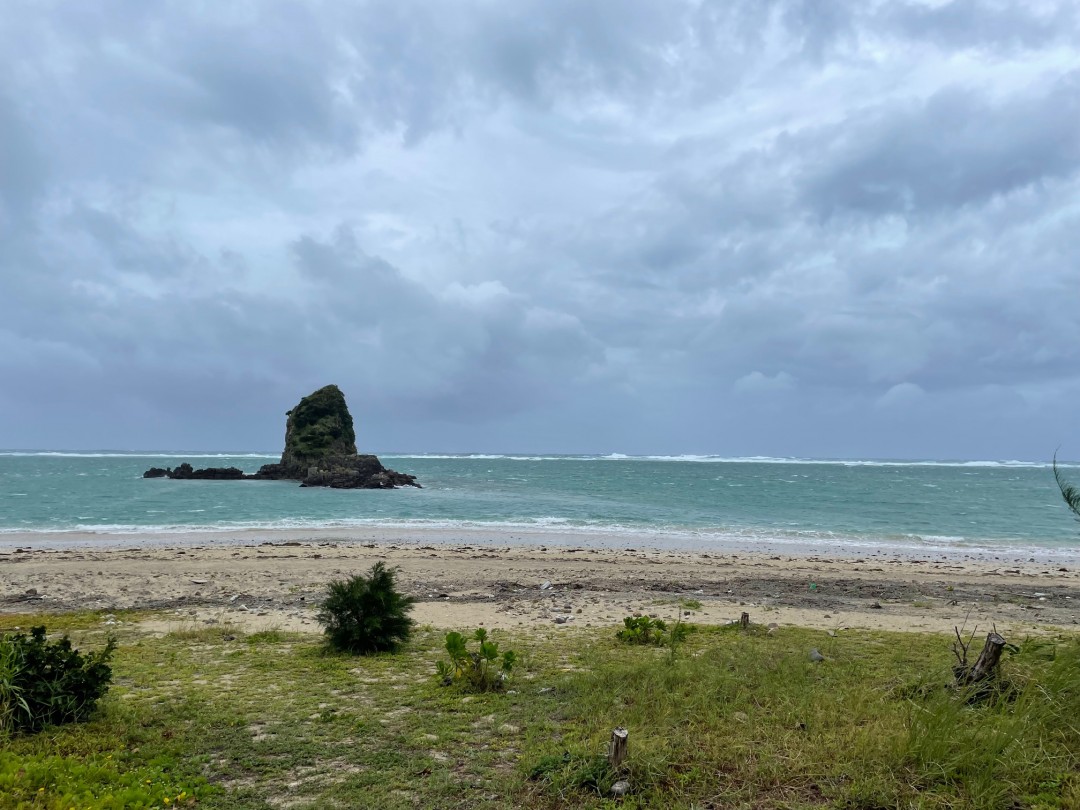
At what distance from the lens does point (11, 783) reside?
5051 millimetres

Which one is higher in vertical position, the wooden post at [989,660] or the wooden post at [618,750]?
the wooden post at [989,660]

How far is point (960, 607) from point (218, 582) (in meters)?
19.1

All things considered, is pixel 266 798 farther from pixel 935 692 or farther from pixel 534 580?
pixel 534 580

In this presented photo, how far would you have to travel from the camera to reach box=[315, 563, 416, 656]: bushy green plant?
10.5 metres

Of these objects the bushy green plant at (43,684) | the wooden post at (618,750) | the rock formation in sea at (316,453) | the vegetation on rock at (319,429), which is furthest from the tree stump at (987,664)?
the vegetation on rock at (319,429)

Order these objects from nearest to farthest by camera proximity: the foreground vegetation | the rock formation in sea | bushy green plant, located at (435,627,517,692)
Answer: the foreground vegetation, bushy green plant, located at (435,627,517,692), the rock formation in sea

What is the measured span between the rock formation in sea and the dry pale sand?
57.5 meters

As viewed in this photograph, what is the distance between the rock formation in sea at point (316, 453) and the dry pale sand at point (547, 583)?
189 feet

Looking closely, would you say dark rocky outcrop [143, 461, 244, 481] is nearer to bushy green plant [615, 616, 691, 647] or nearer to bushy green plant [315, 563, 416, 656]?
bushy green plant [315, 563, 416, 656]

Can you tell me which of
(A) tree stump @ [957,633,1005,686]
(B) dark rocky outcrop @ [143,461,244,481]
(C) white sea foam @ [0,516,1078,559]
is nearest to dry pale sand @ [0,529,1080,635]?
(C) white sea foam @ [0,516,1078,559]

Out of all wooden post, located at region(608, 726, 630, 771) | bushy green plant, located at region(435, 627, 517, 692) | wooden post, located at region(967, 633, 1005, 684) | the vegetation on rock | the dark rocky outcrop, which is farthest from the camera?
the vegetation on rock

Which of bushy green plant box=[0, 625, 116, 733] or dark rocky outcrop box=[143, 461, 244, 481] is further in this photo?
dark rocky outcrop box=[143, 461, 244, 481]

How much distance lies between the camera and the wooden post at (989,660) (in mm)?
6551

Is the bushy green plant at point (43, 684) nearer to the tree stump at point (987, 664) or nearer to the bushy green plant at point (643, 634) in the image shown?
the bushy green plant at point (643, 634)
